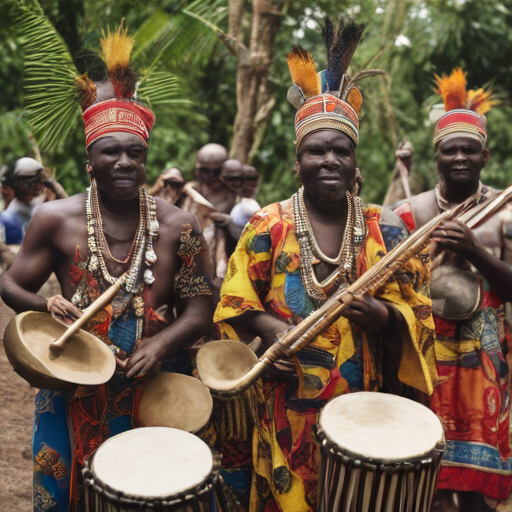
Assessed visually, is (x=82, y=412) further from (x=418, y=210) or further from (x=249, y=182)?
(x=249, y=182)

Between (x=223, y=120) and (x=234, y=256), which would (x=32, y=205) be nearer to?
(x=234, y=256)

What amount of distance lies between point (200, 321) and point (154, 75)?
4523 mm

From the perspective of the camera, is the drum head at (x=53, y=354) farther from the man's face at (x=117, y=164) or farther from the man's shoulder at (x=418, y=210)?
the man's shoulder at (x=418, y=210)

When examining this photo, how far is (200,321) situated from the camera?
3.99 metres

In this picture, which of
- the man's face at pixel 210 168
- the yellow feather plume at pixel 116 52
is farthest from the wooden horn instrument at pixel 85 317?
the man's face at pixel 210 168

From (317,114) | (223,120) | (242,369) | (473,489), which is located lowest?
(223,120)

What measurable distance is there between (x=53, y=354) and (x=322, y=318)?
1234mm

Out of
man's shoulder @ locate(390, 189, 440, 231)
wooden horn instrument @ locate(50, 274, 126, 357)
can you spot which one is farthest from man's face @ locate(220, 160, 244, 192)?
wooden horn instrument @ locate(50, 274, 126, 357)

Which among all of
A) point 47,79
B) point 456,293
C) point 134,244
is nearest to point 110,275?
point 134,244

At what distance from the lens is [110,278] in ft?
12.6

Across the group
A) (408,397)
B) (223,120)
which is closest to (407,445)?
(408,397)

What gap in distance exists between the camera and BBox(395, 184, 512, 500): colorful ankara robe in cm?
473

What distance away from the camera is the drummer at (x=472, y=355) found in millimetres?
4711

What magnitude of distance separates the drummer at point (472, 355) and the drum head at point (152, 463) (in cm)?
206
